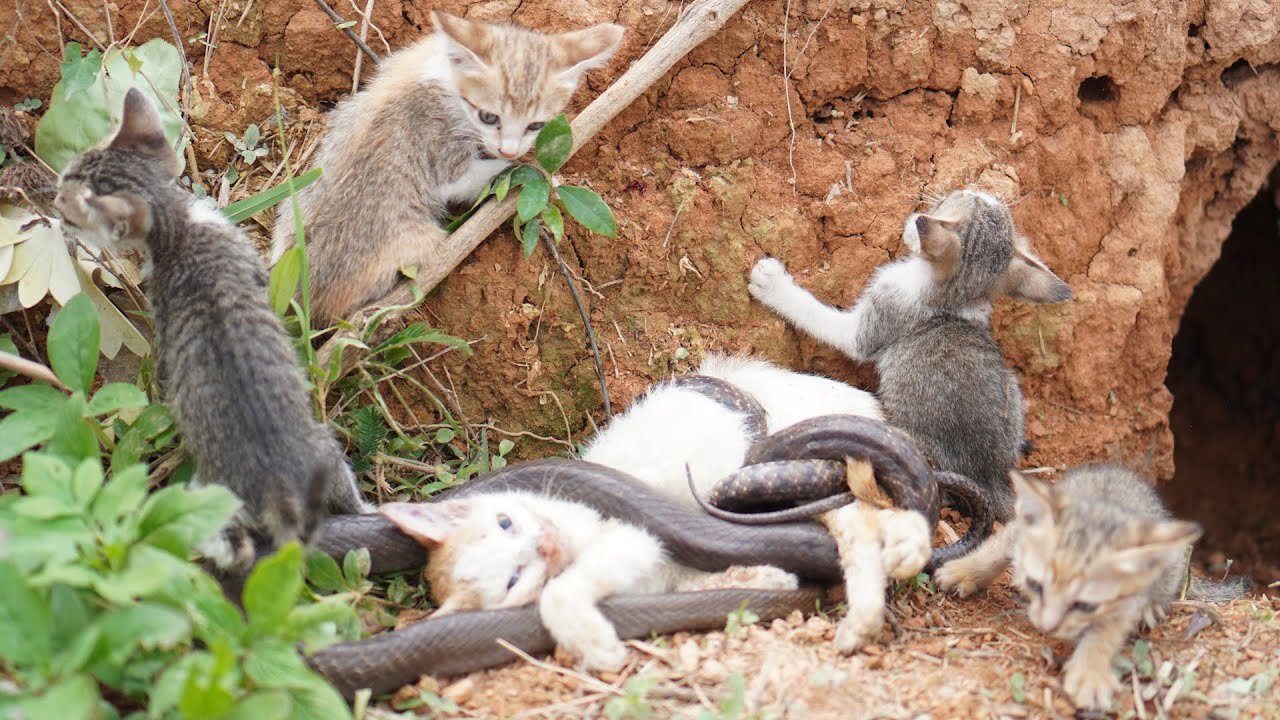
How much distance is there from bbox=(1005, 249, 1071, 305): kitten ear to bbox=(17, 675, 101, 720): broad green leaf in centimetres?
424

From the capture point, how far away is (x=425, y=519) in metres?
4.31

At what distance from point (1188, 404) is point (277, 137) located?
7022mm

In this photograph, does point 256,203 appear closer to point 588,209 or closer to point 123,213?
point 123,213

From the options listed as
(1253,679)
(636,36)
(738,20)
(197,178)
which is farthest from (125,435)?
(1253,679)

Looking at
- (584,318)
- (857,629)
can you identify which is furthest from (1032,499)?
(584,318)

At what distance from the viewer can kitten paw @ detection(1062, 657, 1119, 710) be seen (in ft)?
12.5

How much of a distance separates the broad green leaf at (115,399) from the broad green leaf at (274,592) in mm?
1202

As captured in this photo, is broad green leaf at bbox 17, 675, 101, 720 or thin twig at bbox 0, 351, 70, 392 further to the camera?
thin twig at bbox 0, 351, 70, 392

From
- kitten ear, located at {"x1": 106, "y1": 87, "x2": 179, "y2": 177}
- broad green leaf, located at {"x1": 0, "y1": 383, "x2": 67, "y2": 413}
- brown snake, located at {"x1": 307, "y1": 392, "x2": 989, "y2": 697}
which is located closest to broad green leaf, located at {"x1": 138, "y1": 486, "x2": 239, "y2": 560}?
brown snake, located at {"x1": 307, "y1": 392, "x2": 989, "y2": 697}

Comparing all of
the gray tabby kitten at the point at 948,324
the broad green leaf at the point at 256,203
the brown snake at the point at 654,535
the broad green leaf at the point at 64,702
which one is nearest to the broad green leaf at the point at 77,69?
the broad green leaf at the point at 256,203

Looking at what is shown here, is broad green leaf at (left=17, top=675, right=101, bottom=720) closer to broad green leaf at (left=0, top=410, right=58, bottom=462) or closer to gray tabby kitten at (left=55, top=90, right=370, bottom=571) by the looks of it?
gray tabby kitten at (left=55, top=90, right=370, bottom=571)

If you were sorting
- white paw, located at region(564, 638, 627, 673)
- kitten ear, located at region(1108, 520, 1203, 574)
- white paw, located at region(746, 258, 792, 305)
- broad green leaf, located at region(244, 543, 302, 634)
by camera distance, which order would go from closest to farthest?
broad green leaf, located at region(244, 543, 302, 634)
kitten ear, located at region(1108, 520, 1203, 574)
white paw, located at region(564, 638, 627, 673)
white paw, located at region(746, 258, 792, 305)

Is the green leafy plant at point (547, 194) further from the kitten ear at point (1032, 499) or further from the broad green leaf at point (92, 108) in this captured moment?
the kitten ear at point (1032, 499)

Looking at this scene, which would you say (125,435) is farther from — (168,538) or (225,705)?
(225,705)
